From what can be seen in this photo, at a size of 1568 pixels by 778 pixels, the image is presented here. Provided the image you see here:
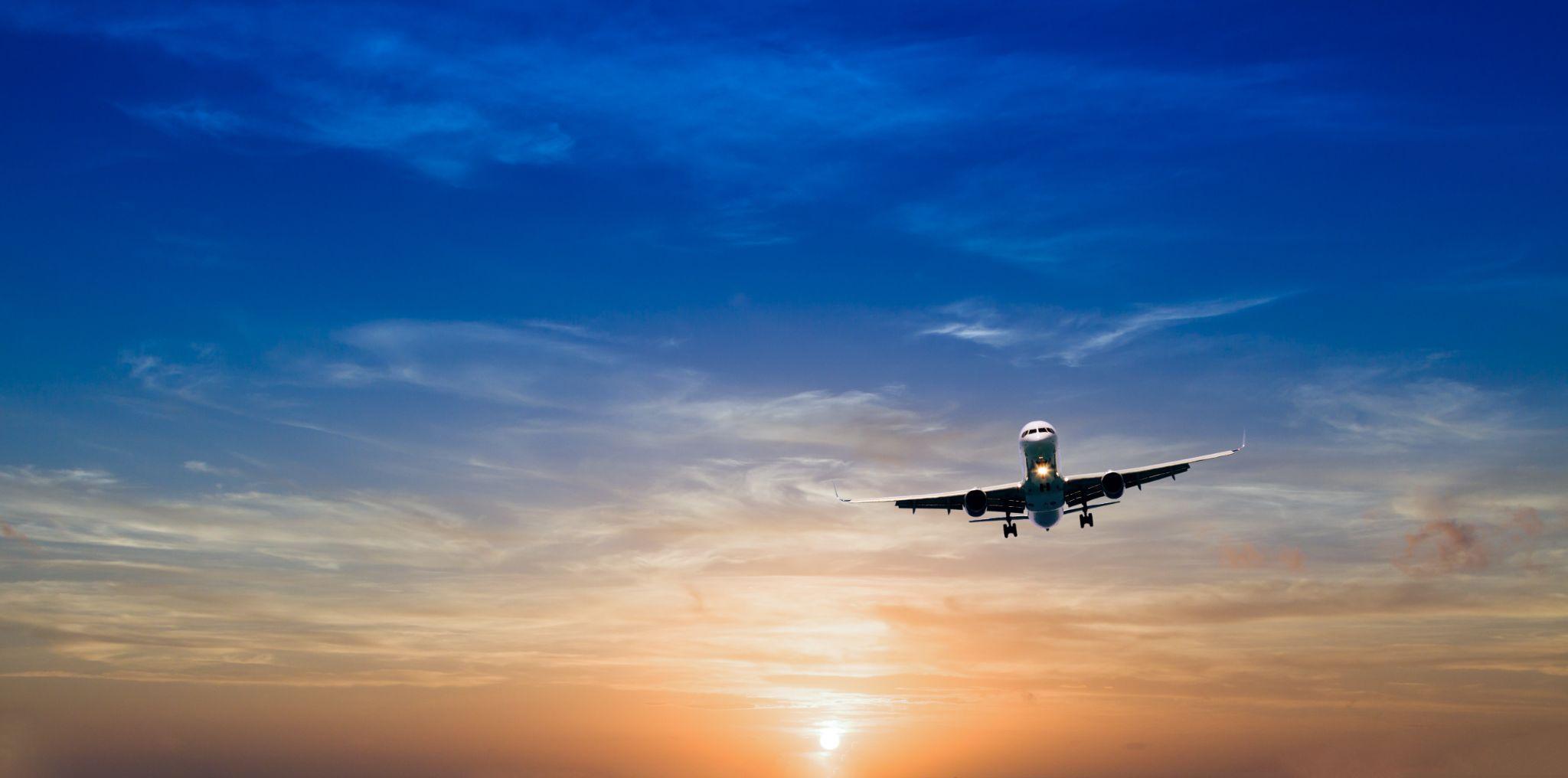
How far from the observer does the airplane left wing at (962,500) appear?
136875 mm

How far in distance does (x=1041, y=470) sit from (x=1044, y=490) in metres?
2.74

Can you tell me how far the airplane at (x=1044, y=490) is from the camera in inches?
5123

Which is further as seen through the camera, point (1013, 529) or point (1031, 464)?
point (1013, 529)

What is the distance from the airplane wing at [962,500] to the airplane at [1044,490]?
0.08m

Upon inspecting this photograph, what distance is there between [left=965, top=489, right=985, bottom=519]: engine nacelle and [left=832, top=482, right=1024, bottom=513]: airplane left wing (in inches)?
25.7

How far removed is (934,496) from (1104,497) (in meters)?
18.1

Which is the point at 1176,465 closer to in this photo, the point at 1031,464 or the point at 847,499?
the point at 1031,464

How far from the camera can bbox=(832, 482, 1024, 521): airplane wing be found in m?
137

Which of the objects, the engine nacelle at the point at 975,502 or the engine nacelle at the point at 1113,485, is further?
the engine nacelle at the point at 975,502

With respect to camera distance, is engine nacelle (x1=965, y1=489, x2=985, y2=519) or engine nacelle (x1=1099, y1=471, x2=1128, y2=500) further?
engine nacelle (x1=965, y1=489, x2=985, y2=519)

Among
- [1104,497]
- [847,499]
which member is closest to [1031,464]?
[1104,497]

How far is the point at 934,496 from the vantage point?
142000 millimetres

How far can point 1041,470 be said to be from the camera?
130125 millimetres

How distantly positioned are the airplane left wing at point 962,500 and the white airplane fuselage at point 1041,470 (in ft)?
8.87
